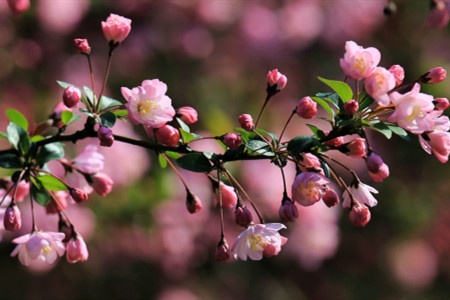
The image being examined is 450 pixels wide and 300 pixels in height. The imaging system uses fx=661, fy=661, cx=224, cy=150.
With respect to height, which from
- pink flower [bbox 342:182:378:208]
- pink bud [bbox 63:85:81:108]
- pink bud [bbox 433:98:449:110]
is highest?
pink bud [bbox 433:98:449:110]

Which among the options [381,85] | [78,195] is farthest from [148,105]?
[381,85]

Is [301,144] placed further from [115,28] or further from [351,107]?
[115,28]

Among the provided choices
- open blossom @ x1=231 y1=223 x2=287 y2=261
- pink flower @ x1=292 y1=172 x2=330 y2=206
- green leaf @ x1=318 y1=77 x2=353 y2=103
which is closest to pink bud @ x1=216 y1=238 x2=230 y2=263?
open blossom @ x1=231 y1=223 x2=287 y2=261

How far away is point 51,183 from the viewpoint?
34.2 inches

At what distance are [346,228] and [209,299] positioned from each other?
79 cm

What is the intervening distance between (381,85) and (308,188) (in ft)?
0.46

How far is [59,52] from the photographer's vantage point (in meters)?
2.67

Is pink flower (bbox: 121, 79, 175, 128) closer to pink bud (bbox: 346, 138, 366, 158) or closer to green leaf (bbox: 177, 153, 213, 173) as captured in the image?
green leaf (bbox: 177, 153, 213, 173)

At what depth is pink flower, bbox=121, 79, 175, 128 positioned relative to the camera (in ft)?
2.50

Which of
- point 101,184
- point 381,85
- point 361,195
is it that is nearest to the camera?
point 381,85

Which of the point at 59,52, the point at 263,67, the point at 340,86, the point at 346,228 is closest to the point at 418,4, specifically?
the point at 263,67

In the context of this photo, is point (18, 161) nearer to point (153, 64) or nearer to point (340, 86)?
point (340, 86)

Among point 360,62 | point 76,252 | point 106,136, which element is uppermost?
point 360,62

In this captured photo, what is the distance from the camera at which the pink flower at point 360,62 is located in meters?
0.74
